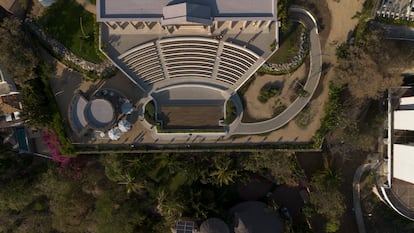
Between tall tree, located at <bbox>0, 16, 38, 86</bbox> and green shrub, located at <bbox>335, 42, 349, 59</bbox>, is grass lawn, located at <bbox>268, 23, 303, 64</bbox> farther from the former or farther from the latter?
tall tree, located at <bbox>0, 16, 38, 86</bbox>

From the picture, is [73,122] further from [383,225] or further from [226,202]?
[383,225]

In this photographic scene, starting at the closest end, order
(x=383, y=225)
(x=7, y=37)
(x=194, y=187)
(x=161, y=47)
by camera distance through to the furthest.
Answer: (x=7, y=37) < (x=161, y=47) < (x=194, y=187) < (x=383, y=225)

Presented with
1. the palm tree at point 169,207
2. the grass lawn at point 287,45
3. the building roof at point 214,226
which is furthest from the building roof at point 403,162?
the palm tree at point 169,207

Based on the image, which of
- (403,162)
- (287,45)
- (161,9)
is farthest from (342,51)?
(161,9)

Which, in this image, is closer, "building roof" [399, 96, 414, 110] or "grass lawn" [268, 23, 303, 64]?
"grass lawn" [268, 23, 303, 64]

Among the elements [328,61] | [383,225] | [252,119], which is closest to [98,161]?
[252,119]

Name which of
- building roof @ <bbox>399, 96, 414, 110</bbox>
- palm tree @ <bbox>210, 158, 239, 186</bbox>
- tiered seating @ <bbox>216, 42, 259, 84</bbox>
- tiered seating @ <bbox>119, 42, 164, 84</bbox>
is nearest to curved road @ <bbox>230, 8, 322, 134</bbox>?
palm tree @ <bbox>210, 158, 239, 186</bbox>

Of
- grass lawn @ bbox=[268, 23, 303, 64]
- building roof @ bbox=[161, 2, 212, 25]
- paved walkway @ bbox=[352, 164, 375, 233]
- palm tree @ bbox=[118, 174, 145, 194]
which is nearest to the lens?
building roof @ bbox=[161, 2, 212, 25]
